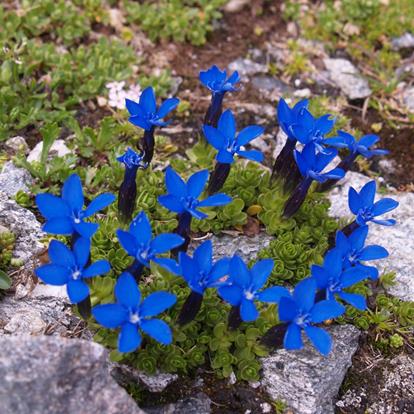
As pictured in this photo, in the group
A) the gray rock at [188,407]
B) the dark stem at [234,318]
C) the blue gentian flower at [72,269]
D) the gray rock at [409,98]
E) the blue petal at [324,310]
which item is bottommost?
the gray rock at [409,98]

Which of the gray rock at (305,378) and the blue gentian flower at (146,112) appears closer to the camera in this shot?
the gray rock at (305,378)

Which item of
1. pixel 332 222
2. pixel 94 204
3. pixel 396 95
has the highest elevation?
pixel 94 204

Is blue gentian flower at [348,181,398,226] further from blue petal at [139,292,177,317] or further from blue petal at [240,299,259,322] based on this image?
blue petal at [139,292,177,317]

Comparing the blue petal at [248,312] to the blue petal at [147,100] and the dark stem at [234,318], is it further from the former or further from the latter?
the blue petal at [147,100]

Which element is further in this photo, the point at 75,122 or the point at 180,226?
the point at 75,122

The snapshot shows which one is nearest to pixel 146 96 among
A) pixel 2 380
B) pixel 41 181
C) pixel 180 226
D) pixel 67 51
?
pixel 180 226

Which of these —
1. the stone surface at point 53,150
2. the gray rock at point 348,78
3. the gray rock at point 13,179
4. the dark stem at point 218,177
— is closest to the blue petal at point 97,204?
the dark stem at point 218,177

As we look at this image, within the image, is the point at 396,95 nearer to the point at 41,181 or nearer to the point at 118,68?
the point at 118,68
